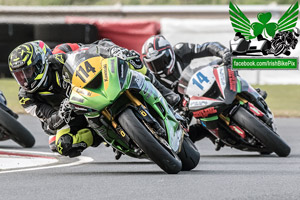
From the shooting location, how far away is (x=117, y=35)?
2078 cm

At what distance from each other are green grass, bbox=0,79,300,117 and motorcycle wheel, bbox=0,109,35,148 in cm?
544

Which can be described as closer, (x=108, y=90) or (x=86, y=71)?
(x=108, y=90)

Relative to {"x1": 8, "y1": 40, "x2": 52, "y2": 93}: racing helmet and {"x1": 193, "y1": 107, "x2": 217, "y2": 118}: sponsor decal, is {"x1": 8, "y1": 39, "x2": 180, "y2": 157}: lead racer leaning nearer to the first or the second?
{"x1": 8, "y1": 40, "x2": 52, "y2": 93}: racing helmet

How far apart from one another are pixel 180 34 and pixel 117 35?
1.82m

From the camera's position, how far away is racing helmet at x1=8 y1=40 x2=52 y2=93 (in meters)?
7.75

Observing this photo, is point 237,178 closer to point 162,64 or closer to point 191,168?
point 191,168

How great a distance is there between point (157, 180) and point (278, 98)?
11.7 meters

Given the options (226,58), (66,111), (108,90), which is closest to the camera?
(108,90)

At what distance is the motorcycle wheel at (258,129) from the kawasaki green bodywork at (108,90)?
53.4 inches

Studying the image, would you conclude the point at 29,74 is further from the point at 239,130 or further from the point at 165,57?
the point at 165,57

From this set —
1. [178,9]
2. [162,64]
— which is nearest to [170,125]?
[162,64]

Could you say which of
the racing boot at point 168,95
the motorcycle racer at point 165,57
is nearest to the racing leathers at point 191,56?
the motorcycle racer at point 165,57

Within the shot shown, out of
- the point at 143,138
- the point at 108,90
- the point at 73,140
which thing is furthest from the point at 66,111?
the point at 143,138

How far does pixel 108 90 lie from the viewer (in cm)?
651
